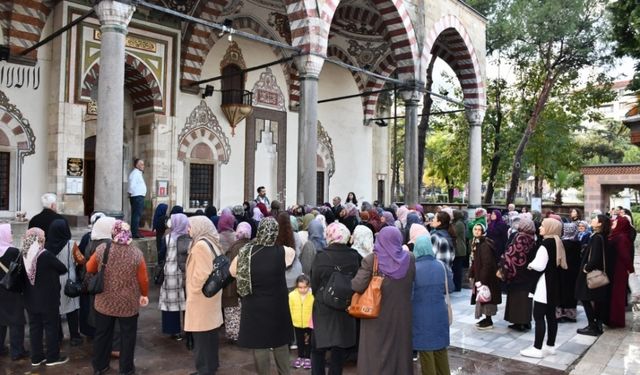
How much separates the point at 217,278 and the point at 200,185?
32.0 ft

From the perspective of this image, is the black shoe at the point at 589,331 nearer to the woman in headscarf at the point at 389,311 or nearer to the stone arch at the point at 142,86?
the woman in headscarf at the point at 389,311

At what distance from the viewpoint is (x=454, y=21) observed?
14.2m

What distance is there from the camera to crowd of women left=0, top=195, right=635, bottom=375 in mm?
3410

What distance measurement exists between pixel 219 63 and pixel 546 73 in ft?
40.0

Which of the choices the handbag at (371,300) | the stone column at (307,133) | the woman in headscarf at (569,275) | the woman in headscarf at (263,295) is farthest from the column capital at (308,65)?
the handbag at (371,300)

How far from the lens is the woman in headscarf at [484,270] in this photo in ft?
17.8

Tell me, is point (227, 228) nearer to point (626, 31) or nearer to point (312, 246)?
point (312, 246)

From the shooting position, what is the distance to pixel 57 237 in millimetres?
4602

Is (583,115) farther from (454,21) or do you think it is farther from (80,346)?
(80,346)

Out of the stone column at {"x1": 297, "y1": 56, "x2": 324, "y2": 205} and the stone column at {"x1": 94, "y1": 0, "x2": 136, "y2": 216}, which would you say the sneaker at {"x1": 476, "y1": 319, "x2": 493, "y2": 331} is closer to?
the stone column at {"x1": 297, "y1": 56, "x2": 324, "y2": 205}

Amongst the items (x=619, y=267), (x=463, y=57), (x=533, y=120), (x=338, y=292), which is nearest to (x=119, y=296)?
(x=338, y=292)

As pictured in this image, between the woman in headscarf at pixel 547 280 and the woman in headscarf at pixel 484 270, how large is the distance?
2.64ft

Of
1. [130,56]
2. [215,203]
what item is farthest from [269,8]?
[215,203]

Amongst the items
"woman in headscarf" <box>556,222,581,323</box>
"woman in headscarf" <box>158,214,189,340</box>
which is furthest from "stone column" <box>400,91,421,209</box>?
"woman in headscarf" <box>158,214,189,340</box>
